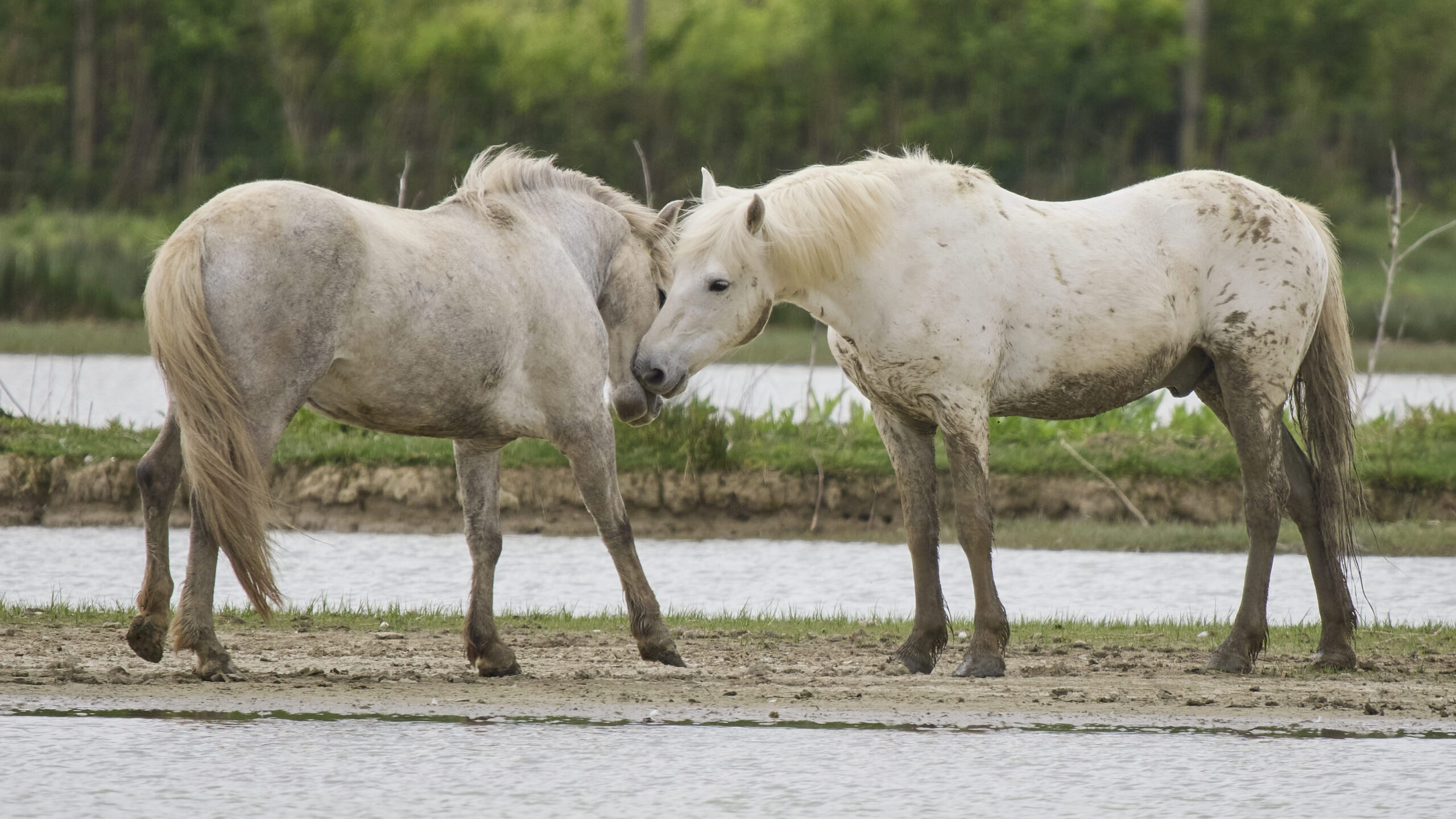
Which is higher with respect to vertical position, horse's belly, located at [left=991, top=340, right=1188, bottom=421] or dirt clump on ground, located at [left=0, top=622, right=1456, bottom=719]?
horse's belly, located at [left=991, top=340, right=1188, bottom=421]

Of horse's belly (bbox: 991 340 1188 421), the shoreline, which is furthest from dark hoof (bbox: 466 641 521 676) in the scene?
the shoreline

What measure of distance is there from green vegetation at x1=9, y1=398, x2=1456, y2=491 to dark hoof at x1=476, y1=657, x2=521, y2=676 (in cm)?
512

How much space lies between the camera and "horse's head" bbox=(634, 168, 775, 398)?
21.3 feet

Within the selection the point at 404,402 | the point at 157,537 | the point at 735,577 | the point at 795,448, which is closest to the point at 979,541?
the point at 404,402

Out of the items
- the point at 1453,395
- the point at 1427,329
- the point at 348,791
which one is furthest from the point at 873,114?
the point at 348,791

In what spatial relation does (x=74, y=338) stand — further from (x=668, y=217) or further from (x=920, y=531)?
(x=920, y=531)

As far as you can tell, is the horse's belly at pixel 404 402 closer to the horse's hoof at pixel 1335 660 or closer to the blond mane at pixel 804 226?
the blond mane at pixel 804 226

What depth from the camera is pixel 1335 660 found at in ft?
23.2

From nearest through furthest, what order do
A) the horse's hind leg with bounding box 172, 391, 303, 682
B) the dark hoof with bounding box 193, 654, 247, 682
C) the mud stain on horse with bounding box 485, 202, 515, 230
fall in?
the horse's hind leg with bounding box 172, 391, 303, 682 < the dark hoof with bounding box 193, 654, 247, 682 < the mud stain on horse with bounding box 485, 202, 515, 230

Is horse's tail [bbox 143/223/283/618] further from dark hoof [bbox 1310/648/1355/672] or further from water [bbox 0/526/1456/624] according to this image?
dark hoof [bbox 1310/648/1355/672]

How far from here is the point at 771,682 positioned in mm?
6445

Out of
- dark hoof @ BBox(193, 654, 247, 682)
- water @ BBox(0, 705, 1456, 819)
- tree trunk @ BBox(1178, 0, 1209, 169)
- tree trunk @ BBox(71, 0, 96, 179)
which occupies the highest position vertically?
tree trunk @ BBox(1178, 0, 1209, 169)

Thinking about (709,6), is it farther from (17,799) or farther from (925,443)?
(17,799)

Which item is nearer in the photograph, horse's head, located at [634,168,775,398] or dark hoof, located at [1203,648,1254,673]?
horse's head, located at [634,168,775,398]
